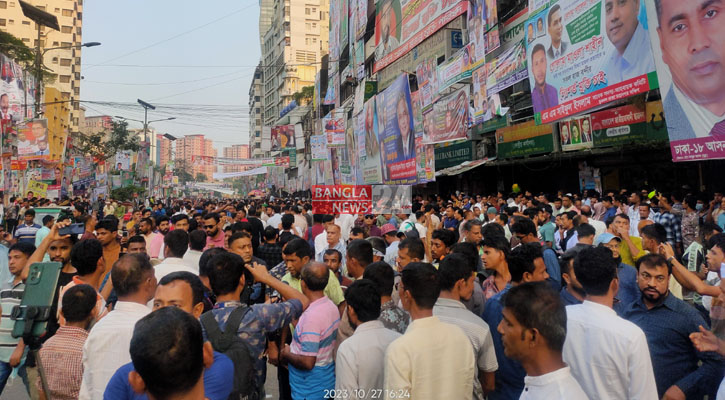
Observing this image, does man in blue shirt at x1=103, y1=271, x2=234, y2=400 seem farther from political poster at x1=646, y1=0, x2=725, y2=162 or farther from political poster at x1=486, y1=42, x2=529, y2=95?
political poster at x1=486, y1=42, x2=529, y2=95

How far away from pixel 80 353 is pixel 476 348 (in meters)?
2.45

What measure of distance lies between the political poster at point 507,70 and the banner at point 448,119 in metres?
0.84

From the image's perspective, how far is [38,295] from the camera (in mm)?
3727

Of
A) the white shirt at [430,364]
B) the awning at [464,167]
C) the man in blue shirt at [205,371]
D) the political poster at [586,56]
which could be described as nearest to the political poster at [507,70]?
the political poster at [586,56]

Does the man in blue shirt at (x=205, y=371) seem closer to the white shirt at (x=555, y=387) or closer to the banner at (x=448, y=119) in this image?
the white shirt at (x=555, y=387)

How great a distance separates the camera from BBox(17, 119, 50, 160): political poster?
21891mm

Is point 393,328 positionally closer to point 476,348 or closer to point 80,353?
point 476,348

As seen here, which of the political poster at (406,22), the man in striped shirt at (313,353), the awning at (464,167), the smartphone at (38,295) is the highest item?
the political poster at (406,22)

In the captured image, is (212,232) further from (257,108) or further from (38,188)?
(257,108)

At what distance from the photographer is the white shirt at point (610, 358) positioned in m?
2.51

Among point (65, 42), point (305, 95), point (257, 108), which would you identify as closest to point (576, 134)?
point (305, 95)

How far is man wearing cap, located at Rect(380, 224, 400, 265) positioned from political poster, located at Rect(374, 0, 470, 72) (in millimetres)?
11055

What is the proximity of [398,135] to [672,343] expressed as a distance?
11.3m

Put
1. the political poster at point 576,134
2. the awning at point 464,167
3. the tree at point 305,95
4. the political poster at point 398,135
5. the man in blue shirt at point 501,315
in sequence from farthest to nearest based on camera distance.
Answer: the tree at point 305,95, the awning at point 464,167, the political poster at point 576,134, the political poster at point 398,135, the man in blue shirt at point 501,315
